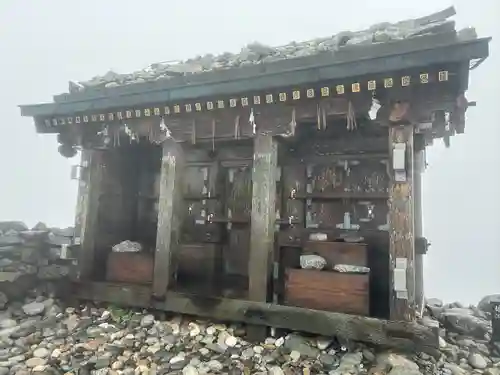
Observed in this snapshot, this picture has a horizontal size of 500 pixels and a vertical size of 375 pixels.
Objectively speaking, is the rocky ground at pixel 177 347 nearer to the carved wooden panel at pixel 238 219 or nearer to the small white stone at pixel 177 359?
the small white stone at pixel 177 359

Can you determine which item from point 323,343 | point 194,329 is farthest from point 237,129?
point 323,343

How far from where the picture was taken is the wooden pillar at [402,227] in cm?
450

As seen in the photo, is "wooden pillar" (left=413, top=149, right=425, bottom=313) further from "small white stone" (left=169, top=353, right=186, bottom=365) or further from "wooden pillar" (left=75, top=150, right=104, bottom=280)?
"wooden pillar" (left=75, top=150, right=104, bottom=280)

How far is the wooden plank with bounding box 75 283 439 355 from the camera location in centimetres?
439

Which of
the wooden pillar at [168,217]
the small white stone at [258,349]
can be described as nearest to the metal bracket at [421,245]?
the small white stone at [258,349]

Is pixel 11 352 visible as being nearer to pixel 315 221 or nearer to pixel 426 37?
pixel 315 221

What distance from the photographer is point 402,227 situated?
15.4 ft

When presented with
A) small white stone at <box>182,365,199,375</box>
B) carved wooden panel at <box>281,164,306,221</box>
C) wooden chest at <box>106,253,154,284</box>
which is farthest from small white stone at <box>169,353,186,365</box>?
carved wooden panel at <box>281,164,306,221</box>

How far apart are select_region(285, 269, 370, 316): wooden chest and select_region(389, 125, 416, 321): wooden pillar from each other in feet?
1.49

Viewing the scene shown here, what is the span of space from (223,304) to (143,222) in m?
3.28

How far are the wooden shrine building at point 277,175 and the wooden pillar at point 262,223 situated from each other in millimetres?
20

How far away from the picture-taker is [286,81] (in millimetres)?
5066

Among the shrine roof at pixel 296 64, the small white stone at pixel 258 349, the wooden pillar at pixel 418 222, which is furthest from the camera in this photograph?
the wooden pillar at pixel 418 222

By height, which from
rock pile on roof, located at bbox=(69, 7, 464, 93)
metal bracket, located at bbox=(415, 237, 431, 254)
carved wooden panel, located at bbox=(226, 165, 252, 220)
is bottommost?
metal bracket, located at bbox=(415, 237, 431, 254)
